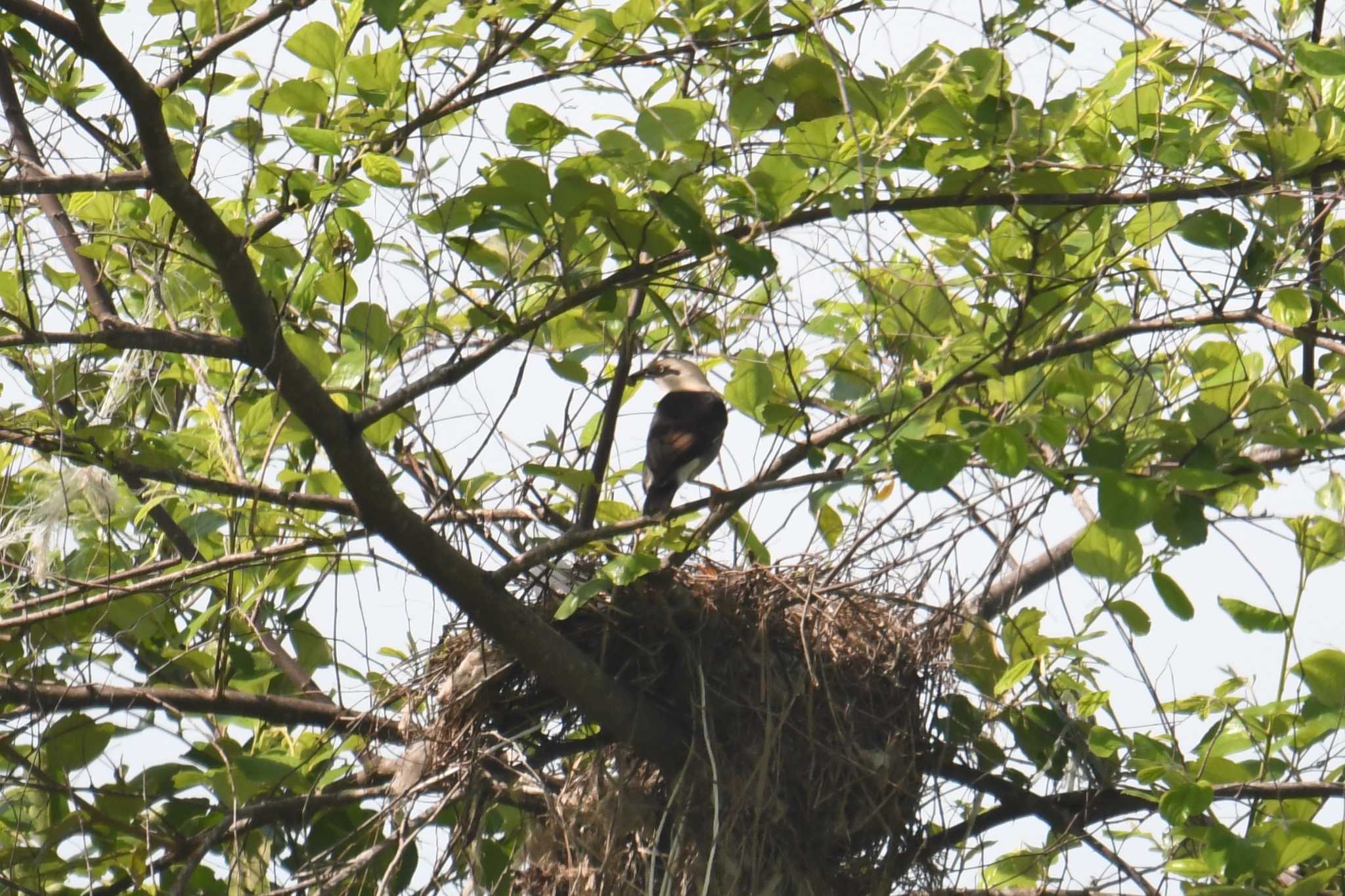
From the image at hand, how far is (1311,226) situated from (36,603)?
3048 millimetres

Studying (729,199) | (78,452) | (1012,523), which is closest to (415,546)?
(78,452)

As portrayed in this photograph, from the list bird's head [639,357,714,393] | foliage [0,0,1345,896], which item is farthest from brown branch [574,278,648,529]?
bird's head [639,357,714,393]

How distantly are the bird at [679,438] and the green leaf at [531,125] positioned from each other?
1489 mm

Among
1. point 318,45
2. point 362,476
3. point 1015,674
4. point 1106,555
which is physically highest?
point 318,45

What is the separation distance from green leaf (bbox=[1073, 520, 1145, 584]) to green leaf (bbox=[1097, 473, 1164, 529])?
0.22 metres

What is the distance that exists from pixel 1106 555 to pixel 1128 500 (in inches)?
13.8

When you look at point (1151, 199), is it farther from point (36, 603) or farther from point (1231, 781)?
point (36, 603)

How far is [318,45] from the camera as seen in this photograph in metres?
2.66

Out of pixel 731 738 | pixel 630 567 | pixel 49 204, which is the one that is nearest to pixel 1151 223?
pixel 630 567

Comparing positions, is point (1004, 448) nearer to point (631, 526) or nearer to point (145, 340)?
point (631, 526)

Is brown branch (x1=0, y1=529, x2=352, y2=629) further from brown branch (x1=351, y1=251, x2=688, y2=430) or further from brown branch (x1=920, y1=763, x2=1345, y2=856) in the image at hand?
brown branch (x1=920, y1=763, x2=1345, y2=856)

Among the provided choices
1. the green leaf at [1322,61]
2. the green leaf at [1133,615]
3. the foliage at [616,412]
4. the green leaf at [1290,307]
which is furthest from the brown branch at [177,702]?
the green leaf at [1322,61]

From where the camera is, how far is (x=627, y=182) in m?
2.97

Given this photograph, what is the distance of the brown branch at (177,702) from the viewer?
3.48 metres
